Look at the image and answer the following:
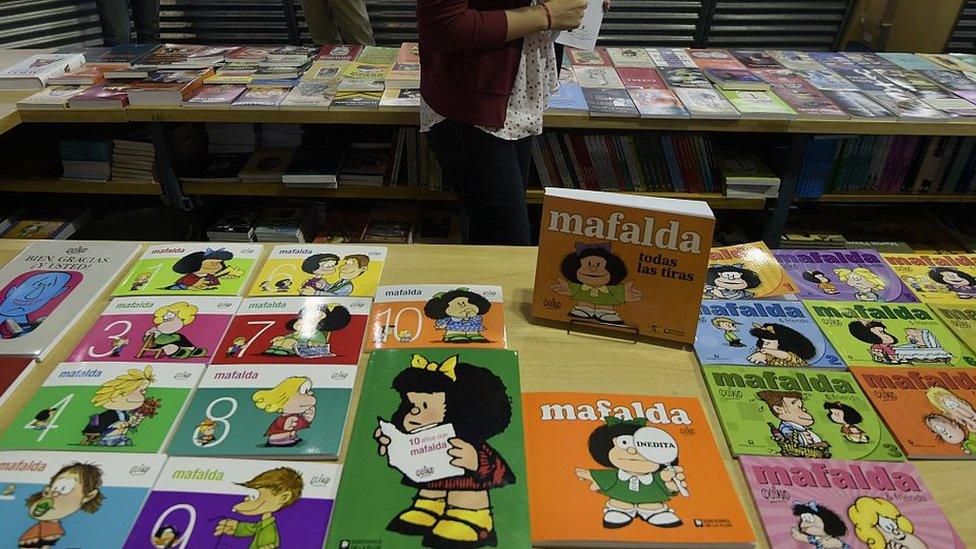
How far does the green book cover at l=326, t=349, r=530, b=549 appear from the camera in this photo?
2.25 ft

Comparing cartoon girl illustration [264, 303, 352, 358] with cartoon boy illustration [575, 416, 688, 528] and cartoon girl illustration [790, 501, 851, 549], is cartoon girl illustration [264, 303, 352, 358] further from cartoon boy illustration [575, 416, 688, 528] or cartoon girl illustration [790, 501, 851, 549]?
cartoon girl illustration [790, 501, 851, 549]

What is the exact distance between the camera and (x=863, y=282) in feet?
3.70

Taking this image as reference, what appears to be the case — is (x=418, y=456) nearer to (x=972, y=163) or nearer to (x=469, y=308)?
(x=469, y=308)

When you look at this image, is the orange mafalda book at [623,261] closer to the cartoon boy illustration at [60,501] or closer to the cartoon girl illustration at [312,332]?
the cartoon girl illustration at [312,332]

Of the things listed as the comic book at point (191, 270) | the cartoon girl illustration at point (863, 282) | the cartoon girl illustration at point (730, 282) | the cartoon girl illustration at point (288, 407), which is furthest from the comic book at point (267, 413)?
the cartoon girl illustration at point (863, 282)

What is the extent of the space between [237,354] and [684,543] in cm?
66

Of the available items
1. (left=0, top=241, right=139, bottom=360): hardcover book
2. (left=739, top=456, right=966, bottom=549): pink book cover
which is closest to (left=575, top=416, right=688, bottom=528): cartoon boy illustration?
(left=739, top=456, right=966, bottom=549): pink book cover

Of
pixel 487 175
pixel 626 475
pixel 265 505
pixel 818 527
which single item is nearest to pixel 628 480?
pixel 626 475

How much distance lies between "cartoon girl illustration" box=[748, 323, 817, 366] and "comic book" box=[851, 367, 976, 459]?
0.07 meters

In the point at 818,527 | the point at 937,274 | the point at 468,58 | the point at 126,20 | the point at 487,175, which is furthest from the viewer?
the point at 126,20

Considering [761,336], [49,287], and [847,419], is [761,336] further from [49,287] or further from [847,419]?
[49,287]

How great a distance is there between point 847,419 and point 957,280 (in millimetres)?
510

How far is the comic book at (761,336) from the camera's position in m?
0.94

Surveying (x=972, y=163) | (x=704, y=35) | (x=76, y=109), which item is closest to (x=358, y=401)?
(x=76, y=109)
